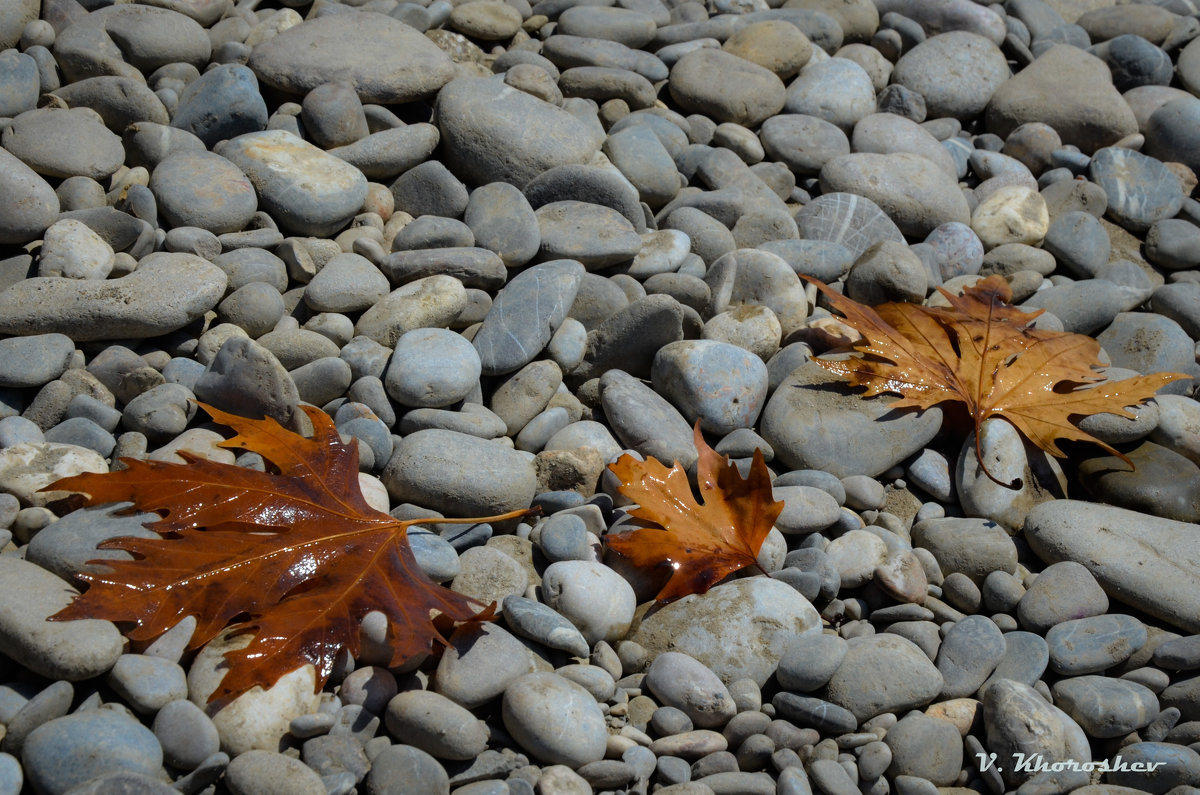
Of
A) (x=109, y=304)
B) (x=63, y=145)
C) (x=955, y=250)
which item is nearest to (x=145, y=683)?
(x=109, y=304)

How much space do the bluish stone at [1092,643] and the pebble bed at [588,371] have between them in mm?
14

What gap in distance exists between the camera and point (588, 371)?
11.9ft

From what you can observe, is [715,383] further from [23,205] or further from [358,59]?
[23,205]

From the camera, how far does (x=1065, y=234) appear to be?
461cm

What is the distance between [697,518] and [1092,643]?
4.15 feet

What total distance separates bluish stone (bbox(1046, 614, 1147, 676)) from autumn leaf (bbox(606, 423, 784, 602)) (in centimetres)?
96

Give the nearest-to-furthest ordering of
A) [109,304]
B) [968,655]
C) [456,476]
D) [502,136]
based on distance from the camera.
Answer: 1. [968,655]
2. [456,476]
3. [109,304]
4. [502,136]

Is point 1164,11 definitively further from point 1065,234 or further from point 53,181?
point 53,181

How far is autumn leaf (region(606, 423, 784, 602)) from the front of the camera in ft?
9.13

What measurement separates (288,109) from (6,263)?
1448 millimetres

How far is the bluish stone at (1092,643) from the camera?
281 cm

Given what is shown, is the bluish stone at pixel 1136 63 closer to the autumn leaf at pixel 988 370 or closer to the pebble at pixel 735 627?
the autumn leaf at pixel 988 370

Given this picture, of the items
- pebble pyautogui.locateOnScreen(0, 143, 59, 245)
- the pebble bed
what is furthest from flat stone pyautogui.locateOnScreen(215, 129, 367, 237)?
pebble pyautogui.locateOnScreen(0, 143, 59, 245)

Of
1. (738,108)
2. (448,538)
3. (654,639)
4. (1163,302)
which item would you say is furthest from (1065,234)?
(448,538)
